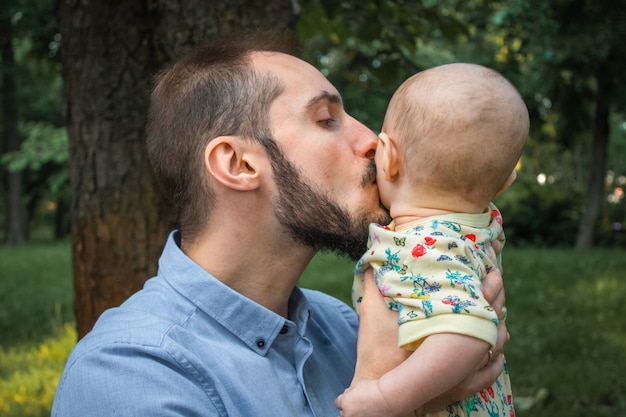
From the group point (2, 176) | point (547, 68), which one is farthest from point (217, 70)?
point (2, 176)

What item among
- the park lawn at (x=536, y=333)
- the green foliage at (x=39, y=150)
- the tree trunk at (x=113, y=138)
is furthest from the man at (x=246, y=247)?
the green foliage at (x=39, y=150)

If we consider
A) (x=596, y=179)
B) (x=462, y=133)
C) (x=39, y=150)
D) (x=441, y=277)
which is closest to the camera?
(x=441, y=277)

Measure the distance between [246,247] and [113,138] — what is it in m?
1.45

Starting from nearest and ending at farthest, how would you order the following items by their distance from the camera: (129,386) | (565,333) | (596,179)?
(129,386) < (565,333) < (596,179)

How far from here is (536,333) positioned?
679 centimetres

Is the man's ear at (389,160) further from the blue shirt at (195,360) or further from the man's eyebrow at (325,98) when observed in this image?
the blue shirt at (195,360)

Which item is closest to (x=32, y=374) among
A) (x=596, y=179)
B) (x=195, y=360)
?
(x=195, y=360)

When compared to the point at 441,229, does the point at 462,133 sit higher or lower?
higher

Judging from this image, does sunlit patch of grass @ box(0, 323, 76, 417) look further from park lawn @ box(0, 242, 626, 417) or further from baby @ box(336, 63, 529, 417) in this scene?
baby @ box(336, 63, 529, 417)

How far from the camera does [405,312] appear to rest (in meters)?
1.80

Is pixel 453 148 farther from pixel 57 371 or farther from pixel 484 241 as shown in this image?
pixel 57 371

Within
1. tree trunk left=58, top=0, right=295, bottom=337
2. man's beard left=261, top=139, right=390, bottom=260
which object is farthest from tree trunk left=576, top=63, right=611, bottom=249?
man's beard left=261, top=139, right=390, bottom=260

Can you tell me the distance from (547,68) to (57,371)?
1244cm

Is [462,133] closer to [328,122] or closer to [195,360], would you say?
[328,122]
